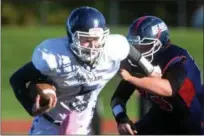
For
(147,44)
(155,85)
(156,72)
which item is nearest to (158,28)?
(147,44)

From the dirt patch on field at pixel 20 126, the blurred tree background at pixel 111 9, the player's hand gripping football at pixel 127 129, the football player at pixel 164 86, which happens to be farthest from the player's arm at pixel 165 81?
the blurred tree background at pixel 111 9

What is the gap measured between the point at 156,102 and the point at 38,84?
3.32 feet

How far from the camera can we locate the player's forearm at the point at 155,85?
4.23 meters

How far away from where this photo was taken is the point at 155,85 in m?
4.28

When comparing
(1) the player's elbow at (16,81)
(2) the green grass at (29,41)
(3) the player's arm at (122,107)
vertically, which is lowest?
(2) the green grass at (29,41)

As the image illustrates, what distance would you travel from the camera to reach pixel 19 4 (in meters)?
17.7

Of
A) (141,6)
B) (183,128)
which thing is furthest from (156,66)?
(141,6)

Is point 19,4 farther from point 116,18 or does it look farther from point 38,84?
point 38,84

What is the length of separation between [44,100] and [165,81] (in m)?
0.85

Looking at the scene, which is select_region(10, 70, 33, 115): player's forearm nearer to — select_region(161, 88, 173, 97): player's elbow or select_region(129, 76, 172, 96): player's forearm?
select_region(129, 76, 172, 96): player's forearm

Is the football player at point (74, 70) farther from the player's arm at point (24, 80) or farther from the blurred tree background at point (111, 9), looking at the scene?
the blurred tree background at point (111, 9)

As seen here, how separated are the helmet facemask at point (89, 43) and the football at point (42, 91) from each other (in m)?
0.27

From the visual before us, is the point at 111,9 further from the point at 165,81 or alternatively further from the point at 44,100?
the point at 44,100

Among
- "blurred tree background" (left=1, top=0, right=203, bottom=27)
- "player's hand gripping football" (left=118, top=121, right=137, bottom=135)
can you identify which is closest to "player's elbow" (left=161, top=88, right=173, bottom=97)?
"player's hand gripping football" (left=118, top=121, right=137, bottom=135)
